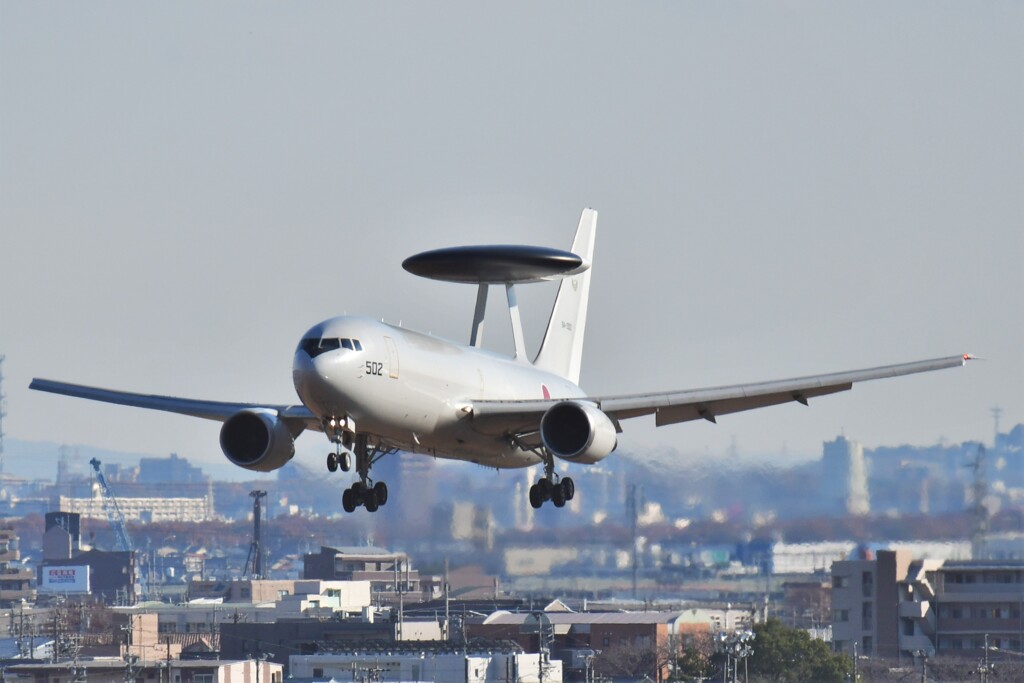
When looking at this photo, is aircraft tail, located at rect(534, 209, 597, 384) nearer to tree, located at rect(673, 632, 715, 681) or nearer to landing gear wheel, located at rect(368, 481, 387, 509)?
landing gear wheel, located at rect(368, 481, 387, 509)

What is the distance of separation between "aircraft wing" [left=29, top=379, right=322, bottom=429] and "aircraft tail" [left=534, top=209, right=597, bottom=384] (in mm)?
11161

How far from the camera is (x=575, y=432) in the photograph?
5341cm

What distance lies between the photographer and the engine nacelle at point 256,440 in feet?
176

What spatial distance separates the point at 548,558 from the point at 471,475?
8414 mm

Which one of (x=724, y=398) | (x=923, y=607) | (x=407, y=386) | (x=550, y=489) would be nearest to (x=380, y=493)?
(x=407, y=386)

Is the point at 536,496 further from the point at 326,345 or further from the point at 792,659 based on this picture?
the point at 792,659

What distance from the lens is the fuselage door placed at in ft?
160

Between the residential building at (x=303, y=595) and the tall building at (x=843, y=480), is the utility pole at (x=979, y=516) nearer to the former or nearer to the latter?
the tall building at (x=843, y=480)

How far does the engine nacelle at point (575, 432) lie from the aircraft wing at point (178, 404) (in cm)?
634

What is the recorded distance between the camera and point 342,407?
47.9m

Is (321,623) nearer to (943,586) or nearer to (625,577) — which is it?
(625,577)

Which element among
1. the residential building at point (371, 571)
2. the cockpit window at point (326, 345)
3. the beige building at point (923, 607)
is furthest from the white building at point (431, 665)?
the residential building at point (371, 571)

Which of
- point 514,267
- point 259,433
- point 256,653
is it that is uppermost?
point 514,267

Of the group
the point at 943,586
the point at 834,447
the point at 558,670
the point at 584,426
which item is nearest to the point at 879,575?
the point at 943,586
